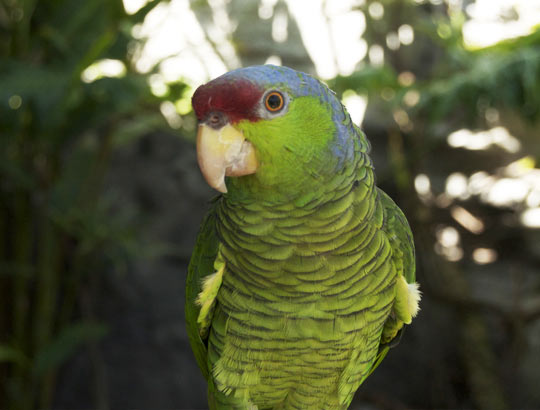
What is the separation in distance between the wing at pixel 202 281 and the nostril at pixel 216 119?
0.45 feet

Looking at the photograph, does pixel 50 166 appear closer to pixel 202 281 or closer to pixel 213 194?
pixel 213 194

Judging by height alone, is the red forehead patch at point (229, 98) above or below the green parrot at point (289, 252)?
above

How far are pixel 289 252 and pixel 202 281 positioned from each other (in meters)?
0.10

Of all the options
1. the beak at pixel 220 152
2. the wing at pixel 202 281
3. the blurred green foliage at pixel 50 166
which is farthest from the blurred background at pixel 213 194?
the beak at pixel 220 152

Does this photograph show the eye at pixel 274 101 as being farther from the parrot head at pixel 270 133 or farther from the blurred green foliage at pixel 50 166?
the blurred green foliage at pixel 50 166

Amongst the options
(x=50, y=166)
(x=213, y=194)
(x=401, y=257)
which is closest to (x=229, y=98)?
(x=401, y=257)

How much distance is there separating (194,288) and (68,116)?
90cm

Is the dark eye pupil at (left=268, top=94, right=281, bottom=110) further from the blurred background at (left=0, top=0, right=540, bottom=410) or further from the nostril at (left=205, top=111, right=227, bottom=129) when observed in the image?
the blurred background at (left=0, top=0, right=540, bottom=410)

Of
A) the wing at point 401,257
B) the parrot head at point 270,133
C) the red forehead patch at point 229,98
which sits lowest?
the wing at point 401,257

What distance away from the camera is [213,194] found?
204 centimetres

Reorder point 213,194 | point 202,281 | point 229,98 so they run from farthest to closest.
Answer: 1. point 213,194
2. point 202,281
3. point 229,98

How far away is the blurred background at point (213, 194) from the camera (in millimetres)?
1452

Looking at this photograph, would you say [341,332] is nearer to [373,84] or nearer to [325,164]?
[325,164]

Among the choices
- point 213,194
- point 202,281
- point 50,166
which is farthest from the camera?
point 213,194
